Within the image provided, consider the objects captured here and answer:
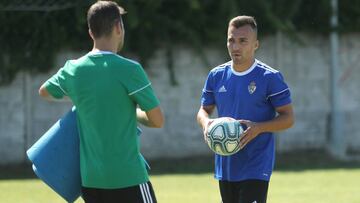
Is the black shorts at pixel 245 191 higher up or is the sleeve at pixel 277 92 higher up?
the sleeve at pixel 277 92

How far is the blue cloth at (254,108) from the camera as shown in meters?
6.29

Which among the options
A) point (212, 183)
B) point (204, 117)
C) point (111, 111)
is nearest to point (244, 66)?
point (204, 117)

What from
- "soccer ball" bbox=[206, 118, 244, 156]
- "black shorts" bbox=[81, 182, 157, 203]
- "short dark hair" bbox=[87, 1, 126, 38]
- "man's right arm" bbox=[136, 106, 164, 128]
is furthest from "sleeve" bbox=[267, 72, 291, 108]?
"short dark hair" bbox=[87, 1, 126, 38]

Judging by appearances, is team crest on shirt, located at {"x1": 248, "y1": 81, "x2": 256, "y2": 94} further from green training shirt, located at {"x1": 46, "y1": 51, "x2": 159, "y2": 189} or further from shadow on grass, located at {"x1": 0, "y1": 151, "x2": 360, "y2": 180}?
shadow on grass, located at {"x1": 0, "y1": 151, "x2": 360, "y2": 180}

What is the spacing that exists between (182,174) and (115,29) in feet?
31.4

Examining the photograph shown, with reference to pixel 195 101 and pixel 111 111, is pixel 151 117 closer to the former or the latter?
pixel 111 111

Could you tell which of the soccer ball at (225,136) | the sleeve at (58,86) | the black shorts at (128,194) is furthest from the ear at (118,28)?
the soccer ball at (225,136)

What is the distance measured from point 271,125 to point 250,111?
239 millimetres

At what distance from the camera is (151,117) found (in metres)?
5.32

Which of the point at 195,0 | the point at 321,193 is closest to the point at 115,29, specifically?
the point at 321,193

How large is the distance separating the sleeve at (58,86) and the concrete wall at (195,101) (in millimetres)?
10579

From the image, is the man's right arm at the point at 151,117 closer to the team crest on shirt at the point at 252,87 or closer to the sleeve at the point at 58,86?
the sleeve at the point at 58,86

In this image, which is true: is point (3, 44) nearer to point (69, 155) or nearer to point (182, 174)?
point (182, 174)

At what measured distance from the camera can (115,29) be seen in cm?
530
